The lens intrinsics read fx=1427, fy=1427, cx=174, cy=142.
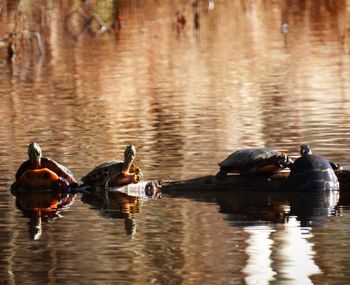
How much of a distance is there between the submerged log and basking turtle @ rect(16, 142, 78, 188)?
1017 mm

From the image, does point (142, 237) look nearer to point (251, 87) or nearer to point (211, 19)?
point (251, 87)

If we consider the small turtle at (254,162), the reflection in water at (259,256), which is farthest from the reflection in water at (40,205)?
the reflection in water at (259,256)

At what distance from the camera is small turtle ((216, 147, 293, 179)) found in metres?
12.8

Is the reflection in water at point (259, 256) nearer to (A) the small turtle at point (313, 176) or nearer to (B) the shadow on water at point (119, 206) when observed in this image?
(B) the shadow on water at point (119, 206)

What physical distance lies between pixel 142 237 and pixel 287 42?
2327 cm

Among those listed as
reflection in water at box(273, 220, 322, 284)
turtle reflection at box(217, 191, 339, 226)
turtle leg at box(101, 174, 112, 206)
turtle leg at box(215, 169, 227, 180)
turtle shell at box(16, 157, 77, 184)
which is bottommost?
reflection in water at box(273, 220, 322, 284)

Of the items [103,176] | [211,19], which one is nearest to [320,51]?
[211,19]

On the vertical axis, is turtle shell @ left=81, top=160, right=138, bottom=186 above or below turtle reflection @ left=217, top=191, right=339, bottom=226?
above

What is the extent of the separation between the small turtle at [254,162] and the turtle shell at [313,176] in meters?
0.15

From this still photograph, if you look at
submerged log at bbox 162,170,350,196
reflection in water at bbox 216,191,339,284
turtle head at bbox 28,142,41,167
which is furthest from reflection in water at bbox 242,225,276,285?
turtle head at bbox 28,142,41,167

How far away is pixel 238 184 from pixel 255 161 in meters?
0.35

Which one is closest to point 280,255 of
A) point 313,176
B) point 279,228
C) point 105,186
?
point 279,228

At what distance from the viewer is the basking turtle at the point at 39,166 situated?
1345cm

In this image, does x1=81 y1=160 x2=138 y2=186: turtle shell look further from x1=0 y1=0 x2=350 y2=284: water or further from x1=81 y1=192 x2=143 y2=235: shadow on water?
x1=0 y1=0 x2=350 y2=284: water
